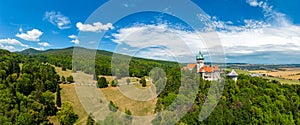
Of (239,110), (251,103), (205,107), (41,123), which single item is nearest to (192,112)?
(205,107)

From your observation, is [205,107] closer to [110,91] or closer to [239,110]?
[239,110]

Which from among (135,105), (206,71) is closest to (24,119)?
(135,105)

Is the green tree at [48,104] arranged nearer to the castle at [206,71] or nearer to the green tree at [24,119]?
the green tree at [24,119]

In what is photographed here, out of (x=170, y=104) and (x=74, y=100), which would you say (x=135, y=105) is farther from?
(x=74, y=100)

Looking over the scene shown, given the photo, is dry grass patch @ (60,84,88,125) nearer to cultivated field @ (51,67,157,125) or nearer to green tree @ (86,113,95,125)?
cultivated field @ (51,67,157,125)

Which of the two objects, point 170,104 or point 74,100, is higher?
point 170,104

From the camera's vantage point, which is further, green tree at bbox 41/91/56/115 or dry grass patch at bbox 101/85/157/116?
green tree at bbox 41/91/56/115

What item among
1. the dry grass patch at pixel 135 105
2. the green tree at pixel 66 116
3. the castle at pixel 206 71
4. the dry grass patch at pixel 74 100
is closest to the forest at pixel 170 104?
the green tree at pixel 66 116

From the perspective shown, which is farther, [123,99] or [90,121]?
[123,99]

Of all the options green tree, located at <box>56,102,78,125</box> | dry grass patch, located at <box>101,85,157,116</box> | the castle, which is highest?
the castle

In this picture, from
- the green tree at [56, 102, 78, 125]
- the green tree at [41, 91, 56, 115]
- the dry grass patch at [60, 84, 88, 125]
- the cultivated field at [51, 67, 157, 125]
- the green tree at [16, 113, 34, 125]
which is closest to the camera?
the green tree at [16, 113, 34, 125]

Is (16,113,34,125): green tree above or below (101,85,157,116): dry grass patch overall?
below

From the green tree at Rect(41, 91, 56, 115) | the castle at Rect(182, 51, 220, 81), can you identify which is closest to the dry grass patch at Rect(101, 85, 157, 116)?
the green tree at Rect(41, 91, 56, 115)
